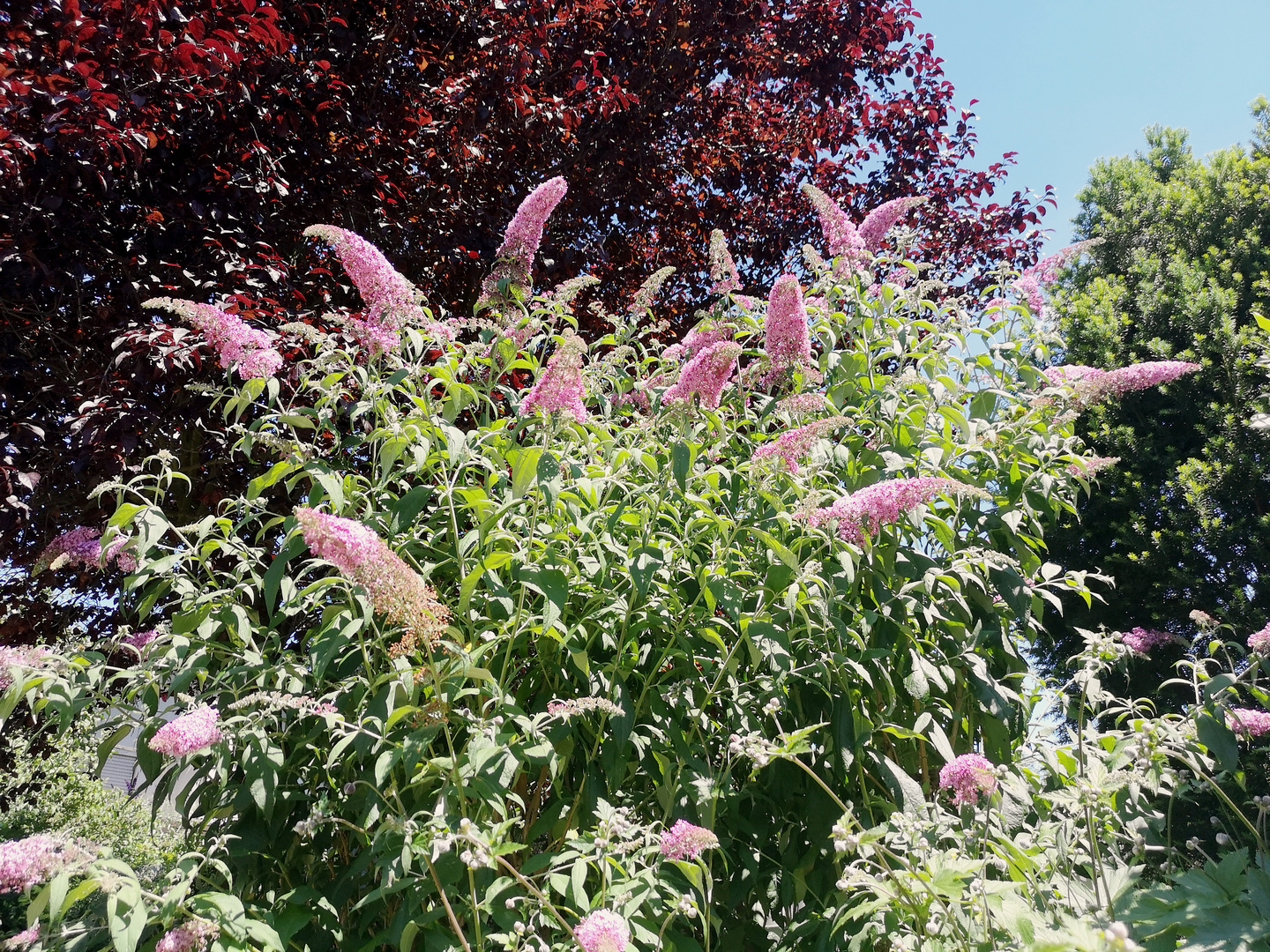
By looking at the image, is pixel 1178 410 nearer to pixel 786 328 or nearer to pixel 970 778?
pixel 786 328

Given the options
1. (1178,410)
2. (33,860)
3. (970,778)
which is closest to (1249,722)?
(970,778)

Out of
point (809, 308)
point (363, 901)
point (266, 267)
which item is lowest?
point (363, 901)

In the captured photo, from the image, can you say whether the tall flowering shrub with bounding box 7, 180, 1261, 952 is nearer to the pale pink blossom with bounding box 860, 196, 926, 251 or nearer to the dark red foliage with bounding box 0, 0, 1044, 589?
the pale pink blossom with bounding box 860, 196, 926, 251

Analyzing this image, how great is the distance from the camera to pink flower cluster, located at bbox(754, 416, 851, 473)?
2059 millimetres

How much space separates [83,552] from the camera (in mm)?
2227

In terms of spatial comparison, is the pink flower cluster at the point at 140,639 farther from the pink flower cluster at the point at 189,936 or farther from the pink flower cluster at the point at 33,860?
the pink flower cluster at the point at 189,936

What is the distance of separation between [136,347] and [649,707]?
2460 millimetres

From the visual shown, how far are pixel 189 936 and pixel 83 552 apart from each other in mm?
1084

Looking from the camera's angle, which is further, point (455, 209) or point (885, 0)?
point (885, 0)

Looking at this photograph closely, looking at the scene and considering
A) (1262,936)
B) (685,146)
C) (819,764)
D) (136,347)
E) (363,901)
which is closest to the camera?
(1262,936)

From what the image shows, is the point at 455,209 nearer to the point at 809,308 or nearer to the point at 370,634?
the point at 809,308

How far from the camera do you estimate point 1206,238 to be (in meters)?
10.1

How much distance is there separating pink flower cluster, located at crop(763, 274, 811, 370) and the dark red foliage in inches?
84.4

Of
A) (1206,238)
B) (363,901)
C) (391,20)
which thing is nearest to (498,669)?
(363,901)
